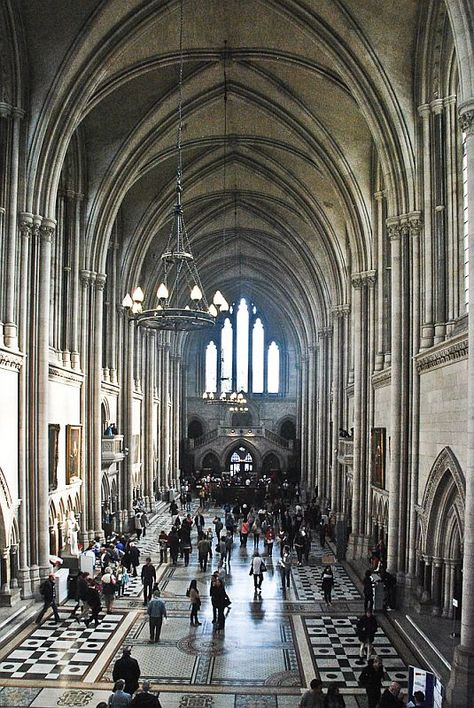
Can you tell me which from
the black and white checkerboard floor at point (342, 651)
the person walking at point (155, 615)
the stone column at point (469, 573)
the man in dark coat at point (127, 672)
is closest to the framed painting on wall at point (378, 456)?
the black and white checkerboard floor at point (342, 651)

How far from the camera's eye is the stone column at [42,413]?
1891 centimetres

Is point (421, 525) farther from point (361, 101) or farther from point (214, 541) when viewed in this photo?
point (214, 541)

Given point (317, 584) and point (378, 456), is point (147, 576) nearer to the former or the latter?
point (317, 584)

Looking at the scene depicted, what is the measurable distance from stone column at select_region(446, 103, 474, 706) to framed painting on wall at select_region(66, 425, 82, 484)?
14737 millimetres

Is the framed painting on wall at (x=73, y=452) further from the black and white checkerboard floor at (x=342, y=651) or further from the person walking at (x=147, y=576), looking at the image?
the black and white checkerboard floor at (x=342, y=651)

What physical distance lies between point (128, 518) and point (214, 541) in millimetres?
4491

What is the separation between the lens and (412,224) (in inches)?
Answer: 731

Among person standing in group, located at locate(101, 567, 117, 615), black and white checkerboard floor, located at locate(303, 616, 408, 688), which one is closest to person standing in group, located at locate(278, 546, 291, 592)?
black and white checkerboard floor, located at locate(303, 616, 408, 688)

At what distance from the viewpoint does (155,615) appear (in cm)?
1488

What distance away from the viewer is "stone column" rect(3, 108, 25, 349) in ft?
59.8

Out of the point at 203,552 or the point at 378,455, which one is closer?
the point at 378,455

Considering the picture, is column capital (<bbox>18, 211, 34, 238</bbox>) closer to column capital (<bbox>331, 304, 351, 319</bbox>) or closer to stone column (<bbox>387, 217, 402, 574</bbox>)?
stone column (<bbox>387, 217, 402, 574</bbox>)

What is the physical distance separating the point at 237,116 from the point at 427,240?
44.5 feet

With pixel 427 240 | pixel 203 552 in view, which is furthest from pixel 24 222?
pixel 203 552
